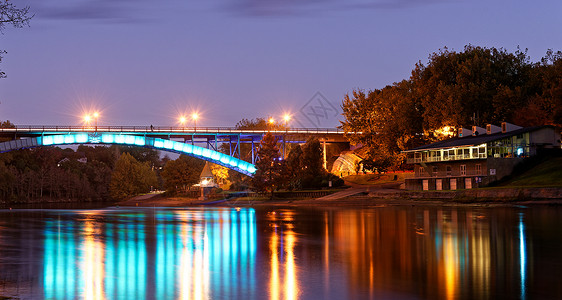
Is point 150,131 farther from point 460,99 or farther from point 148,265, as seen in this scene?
point 148,265

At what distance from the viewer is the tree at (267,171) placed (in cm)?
8762

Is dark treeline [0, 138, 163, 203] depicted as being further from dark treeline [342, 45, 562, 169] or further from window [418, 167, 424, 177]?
window [418, 167, 424, 177]

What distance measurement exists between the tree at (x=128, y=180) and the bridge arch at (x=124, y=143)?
48.3 meters

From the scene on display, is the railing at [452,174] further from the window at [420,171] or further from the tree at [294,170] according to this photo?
the tree at [294,170]

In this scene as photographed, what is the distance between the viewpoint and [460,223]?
3375 centimetres

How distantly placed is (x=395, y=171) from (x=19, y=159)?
95.0 meters

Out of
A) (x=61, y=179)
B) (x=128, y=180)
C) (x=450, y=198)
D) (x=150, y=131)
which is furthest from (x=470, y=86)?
(x=61, y=179)

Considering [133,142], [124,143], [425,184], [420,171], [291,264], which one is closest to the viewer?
[291,264]

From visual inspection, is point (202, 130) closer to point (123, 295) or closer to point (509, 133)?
point (509, 133)

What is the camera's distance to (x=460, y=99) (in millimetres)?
76812

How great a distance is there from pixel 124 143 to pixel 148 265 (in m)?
81.3

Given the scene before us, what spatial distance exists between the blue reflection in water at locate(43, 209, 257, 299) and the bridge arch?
66.7 metres

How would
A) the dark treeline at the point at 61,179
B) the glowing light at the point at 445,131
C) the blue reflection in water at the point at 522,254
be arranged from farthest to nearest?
the dark treeline at the point at 61,179
the glowing light at the point at 445,131
the blue reflection in water at the point at 522,254

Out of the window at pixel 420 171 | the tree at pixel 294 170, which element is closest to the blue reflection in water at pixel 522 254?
the window at pixel 420 171
